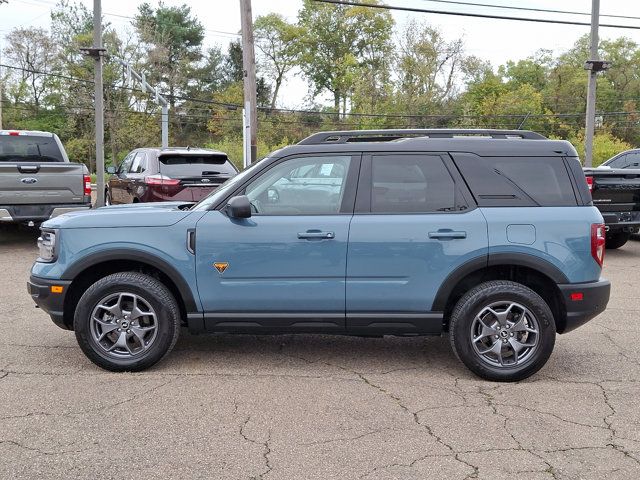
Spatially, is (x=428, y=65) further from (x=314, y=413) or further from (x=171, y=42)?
(x=314, y=413)

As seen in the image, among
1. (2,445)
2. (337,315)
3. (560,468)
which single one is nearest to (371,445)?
(560,468)

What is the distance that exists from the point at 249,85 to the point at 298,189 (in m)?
12.6

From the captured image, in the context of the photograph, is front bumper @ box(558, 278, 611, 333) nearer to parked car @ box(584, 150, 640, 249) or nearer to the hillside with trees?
parked car @ box(584, 150, 640, 249)

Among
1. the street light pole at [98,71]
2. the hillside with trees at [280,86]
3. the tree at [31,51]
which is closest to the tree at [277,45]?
the hillside with trees at [280,86]

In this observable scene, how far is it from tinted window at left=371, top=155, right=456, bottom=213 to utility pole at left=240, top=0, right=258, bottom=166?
11616mm

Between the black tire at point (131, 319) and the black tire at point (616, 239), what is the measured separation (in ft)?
32.2

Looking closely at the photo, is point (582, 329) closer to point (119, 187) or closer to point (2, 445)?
point (2, 445)

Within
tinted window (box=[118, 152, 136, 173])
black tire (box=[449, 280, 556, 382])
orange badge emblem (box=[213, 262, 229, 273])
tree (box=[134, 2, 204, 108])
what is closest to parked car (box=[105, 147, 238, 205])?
tinted window (box=[118, 152, 136, 173])

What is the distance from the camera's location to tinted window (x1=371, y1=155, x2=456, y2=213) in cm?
492

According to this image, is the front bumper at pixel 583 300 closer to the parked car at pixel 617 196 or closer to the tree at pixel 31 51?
the parked car at pixel 617 196

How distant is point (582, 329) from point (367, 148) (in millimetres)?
3121

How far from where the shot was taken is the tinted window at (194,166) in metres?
11.4

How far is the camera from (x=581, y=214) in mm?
4805

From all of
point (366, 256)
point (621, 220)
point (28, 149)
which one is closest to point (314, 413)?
point (366, 256)
